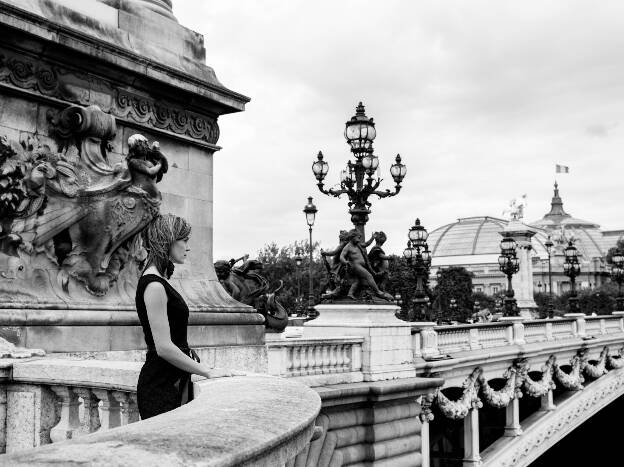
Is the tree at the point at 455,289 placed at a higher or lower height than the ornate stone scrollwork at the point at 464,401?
higher

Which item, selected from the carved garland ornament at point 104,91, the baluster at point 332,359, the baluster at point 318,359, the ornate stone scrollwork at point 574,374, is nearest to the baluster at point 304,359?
the baluster at point 318,359

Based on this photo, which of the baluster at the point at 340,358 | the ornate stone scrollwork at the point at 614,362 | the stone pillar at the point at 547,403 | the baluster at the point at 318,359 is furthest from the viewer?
the ornate stone scrollwork at the point at 614,362

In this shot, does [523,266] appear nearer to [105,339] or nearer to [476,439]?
[476,439]

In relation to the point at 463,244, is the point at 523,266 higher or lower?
lower

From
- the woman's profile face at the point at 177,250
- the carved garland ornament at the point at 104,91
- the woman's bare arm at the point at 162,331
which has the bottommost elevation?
the woman's bare arm at the point at 162,331

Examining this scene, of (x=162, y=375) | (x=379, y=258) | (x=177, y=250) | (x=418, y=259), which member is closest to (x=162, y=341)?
(x=162, y=375)

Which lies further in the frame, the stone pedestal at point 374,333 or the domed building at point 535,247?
the domed building at point 535,247

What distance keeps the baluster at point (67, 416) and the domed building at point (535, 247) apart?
4312 inches

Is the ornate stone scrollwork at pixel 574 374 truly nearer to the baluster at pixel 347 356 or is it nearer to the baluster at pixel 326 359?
the baluster at pixel 347 356

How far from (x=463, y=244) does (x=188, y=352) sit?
521 feet

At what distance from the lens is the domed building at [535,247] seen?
136m

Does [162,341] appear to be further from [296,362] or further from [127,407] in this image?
[296,362]

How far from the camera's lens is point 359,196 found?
17.9m

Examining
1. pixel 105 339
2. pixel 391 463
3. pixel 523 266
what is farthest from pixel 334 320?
pixel 523 266
